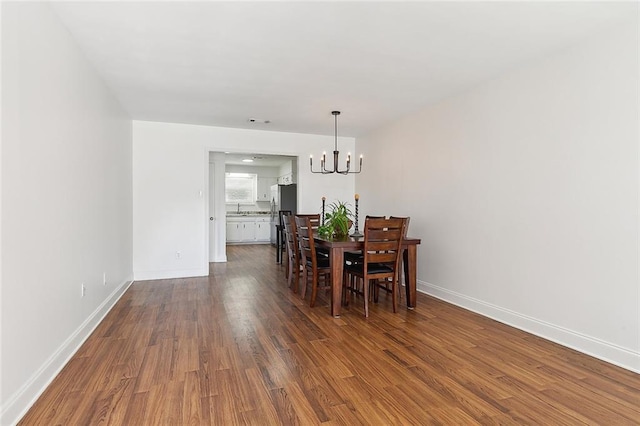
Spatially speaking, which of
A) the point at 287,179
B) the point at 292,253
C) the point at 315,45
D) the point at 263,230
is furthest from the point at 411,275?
the point at 263,230

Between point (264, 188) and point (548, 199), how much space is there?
8572 millimetres

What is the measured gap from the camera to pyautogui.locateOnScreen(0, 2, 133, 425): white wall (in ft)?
5.48

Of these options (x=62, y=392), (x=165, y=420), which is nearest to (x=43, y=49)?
(x=62, y=392)

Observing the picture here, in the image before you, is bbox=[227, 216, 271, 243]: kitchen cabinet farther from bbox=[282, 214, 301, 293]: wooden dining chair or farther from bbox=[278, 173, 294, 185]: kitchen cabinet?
bbox=[282, 214, 301, 293]: wooden dining chair

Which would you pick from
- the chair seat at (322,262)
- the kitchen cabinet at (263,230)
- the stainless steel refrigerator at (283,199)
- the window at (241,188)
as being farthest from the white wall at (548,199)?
the window at (241,188)

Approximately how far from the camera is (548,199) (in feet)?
9.32

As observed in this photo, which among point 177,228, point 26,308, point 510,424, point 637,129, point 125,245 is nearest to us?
point 510,424

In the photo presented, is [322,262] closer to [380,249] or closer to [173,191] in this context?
[380,249]

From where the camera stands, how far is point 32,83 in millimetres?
1895

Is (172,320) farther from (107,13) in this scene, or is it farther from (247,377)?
(107,13)

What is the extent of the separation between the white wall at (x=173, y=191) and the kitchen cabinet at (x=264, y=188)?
198 inches

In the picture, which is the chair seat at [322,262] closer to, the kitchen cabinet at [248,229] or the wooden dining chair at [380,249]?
the wooden dining chair at [380,249]

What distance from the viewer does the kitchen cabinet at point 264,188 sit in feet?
34.6

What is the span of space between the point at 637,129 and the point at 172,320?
391 cm
